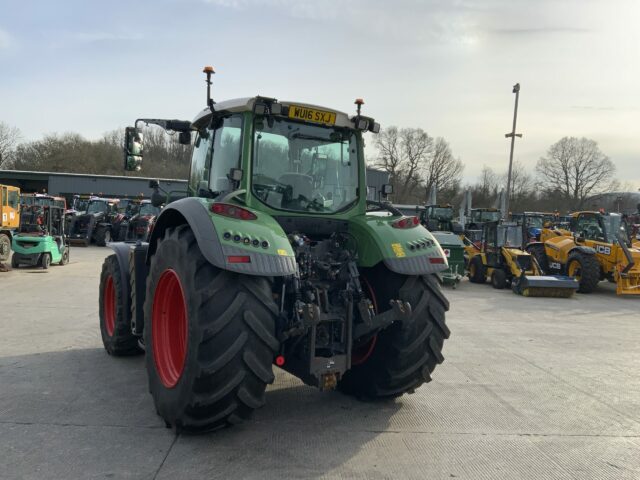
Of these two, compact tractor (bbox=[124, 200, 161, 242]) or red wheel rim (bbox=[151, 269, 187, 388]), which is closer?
red wheel rim (bbox=[151, 269, 187, 388])

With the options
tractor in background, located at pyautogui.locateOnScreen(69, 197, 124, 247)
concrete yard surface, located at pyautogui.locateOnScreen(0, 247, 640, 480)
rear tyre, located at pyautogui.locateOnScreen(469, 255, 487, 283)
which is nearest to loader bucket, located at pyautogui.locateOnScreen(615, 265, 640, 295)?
rear tyre, located at pyautogui.locateOnScreen(469, 255, 487, 283)

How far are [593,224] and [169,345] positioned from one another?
579 inches

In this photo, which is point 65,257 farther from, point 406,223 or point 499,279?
point 406,223

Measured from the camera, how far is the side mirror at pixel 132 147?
537 cm

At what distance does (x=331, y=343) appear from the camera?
12.6 feet

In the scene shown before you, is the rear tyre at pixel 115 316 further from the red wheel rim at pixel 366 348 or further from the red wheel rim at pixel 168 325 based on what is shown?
the red wheel rim at pixel 366 348

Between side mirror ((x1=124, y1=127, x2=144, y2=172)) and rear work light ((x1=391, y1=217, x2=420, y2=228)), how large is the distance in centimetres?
284

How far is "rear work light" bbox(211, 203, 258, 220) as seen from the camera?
3580 millimetres

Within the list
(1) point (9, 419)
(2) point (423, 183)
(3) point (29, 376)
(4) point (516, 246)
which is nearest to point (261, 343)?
(1) point (9, 419)

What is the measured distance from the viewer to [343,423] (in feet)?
13.1

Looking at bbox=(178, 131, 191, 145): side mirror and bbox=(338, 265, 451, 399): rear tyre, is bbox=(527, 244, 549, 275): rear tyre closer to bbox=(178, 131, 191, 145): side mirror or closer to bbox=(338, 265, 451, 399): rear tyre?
bbox=(338, 265, 451, 399): rear tyre

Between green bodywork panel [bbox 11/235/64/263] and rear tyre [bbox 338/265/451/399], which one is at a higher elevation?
rear tyre [bbox 338/265/451/399]

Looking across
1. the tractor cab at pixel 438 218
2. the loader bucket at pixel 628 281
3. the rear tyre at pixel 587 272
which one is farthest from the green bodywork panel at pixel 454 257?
the loader bucket at pixel 628 281

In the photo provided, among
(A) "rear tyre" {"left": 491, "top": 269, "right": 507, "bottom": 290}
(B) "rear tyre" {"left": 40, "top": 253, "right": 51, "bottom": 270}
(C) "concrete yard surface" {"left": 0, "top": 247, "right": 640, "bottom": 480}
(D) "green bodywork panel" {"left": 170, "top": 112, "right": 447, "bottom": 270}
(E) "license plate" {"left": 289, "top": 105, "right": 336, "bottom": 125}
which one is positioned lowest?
(B) "rear tyre" {"left": 40, "top": 253, "right": 51, "bottom": 270}
